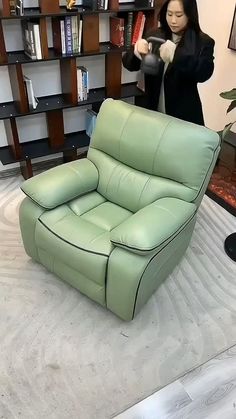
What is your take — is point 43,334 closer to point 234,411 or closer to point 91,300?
point 91,300

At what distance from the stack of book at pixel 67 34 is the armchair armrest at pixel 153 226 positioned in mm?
1334

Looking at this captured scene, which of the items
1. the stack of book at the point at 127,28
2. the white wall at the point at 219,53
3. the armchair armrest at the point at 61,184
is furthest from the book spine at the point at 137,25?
the armchair armrest at the point at 61,184

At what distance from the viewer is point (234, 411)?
1.40m

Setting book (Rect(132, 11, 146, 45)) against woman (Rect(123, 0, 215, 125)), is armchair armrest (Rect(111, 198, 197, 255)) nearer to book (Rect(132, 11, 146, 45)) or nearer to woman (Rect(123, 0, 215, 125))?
woman (Rect(123, 0, 215, 125))

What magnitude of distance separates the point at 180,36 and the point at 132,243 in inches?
44.7

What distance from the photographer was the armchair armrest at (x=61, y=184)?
5.57 ft

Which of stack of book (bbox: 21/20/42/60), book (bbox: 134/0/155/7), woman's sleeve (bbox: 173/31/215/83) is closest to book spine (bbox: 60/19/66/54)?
stack of book (bbox: 21/20/42/60)

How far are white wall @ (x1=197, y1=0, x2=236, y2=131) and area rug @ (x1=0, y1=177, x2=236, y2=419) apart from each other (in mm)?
1485

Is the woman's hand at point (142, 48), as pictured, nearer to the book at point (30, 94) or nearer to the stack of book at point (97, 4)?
the stack of book at point (97, 4)

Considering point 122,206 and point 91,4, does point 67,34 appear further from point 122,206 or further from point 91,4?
point 122,206

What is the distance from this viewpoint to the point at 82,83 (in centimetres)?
254

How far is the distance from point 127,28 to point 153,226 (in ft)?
5.53

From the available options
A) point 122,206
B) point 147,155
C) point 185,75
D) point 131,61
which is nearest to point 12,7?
point 131,61

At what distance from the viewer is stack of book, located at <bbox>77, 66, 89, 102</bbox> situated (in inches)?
98.3
